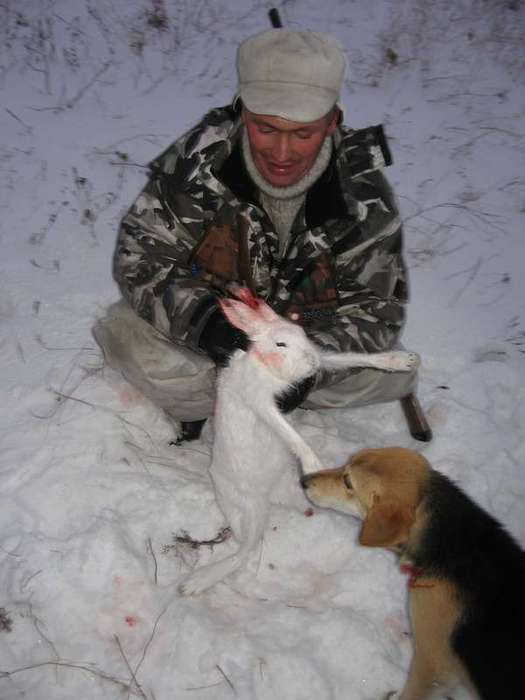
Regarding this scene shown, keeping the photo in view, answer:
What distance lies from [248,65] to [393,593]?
8.34ft

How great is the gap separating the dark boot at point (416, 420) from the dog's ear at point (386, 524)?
3.95 feet

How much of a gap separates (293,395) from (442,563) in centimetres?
85

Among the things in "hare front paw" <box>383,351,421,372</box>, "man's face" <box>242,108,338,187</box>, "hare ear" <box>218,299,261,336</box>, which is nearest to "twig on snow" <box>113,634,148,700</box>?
"hare ear" <box>218,299,261,336</box>

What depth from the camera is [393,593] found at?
2609 millimetres

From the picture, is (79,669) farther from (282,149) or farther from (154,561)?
(282,149)

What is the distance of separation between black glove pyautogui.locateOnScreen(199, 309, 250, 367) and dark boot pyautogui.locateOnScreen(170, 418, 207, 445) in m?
0.78

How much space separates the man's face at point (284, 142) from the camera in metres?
2.36

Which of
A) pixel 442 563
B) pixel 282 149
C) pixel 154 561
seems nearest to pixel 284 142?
pixel 282 149

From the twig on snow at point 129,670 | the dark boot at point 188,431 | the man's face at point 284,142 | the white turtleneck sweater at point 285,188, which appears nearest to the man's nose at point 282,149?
the man's face at point 284,142

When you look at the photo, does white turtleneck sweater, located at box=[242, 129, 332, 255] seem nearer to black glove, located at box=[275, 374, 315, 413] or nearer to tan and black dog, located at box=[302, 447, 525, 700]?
black glove, located at box=[275, 374, 315, 413]

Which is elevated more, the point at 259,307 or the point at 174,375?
the point at 259,307

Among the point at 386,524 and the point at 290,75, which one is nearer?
the point at 386,524

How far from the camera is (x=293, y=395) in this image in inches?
86.7

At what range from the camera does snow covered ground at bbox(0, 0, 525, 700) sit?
2318mm
